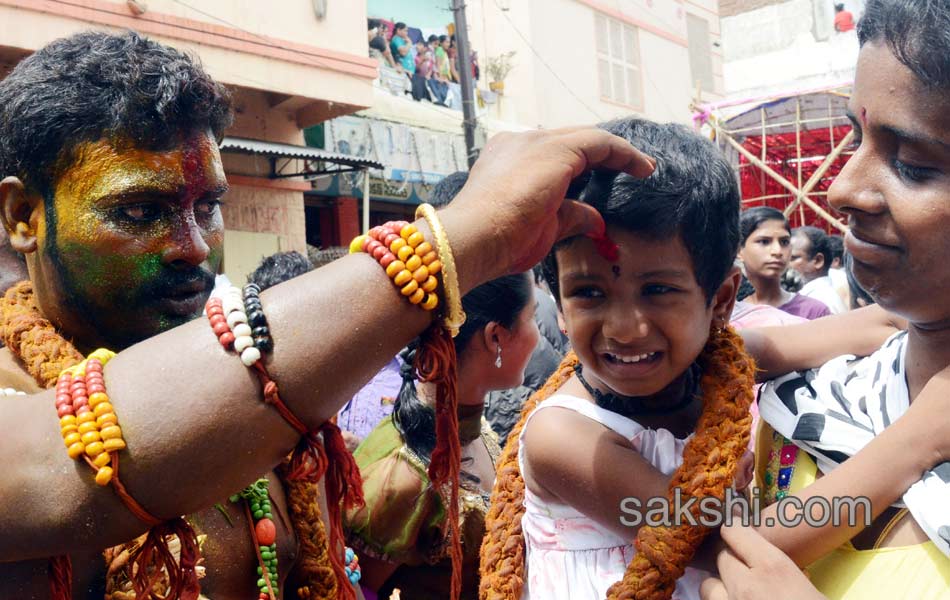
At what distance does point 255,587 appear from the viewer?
1865 mm

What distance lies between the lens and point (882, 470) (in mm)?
1419

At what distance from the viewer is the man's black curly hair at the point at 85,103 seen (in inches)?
64.3

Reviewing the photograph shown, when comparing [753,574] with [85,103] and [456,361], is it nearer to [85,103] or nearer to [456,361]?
[456,361]

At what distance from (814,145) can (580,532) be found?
13.1 m

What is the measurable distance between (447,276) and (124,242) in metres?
0.77

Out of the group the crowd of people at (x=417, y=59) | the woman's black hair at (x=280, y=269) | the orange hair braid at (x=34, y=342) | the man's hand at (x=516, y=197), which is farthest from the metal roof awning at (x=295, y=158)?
the man's hand at (x=516, y=197)

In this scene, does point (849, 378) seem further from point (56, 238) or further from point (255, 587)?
point (56, 238)

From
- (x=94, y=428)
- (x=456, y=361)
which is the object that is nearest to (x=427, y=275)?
(x=456, y=361)

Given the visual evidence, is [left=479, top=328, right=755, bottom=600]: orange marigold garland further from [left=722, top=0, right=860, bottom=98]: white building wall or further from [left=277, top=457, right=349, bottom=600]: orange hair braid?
[left=722, top=0, right=860, bottom=98]: white building wall

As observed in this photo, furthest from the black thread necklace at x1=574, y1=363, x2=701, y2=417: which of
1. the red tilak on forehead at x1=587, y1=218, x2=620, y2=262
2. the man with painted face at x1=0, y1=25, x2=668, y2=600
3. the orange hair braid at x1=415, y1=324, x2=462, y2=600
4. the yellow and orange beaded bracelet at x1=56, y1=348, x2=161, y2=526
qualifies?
the yellow and orange beaded bracelet at x1=56, y1=348, x2=161, y2=526

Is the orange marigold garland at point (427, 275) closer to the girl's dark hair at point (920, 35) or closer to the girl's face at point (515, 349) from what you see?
the girl's dark hair at point (920, 35)

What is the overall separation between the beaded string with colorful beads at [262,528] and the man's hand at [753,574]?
0.90m

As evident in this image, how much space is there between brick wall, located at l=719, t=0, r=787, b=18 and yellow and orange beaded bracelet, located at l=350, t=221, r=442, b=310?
2669 centimetres

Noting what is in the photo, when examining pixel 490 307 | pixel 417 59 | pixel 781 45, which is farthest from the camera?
pixel 781 45
